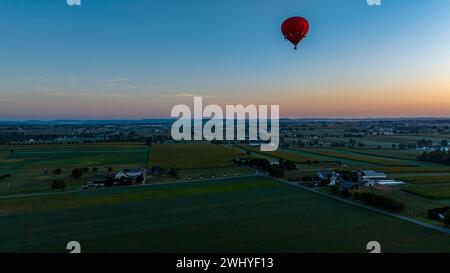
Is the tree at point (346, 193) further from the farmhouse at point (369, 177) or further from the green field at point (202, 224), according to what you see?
the farmhouse at point (369, 177)

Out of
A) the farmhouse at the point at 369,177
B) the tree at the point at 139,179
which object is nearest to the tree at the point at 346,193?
the farmhouse at the point at 369,177

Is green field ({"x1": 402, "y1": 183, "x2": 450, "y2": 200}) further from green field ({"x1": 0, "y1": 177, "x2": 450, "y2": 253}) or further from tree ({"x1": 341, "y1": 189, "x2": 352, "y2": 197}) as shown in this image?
green field ({"x1": 0, "y1": 177, "x2": 450, "y2": 253})

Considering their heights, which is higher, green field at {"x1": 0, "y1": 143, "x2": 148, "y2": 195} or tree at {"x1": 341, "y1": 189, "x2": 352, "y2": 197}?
tree at {"x1": 341, "y1": 189, "x2": 352, "y2": 197}

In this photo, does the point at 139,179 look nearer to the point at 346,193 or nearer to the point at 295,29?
the point at 346,193

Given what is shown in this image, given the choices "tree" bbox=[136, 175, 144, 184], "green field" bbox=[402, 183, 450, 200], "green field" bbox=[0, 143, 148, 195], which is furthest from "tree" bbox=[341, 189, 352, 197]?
"green field" bbox=[0, 143, 148, 195]
